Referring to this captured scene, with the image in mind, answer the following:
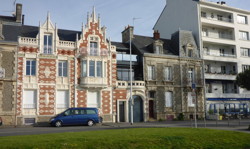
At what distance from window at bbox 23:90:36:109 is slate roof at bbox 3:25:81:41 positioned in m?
5.72

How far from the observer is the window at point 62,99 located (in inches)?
1091

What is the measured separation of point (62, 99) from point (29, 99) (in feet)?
11.0

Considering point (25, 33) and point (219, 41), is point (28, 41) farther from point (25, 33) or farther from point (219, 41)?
point (219, 41)

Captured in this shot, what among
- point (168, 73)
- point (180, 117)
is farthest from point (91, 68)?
point (180, 117)

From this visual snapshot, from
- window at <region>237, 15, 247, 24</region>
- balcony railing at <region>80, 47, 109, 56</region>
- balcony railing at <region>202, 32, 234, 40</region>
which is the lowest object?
balcony railing at <region>80, 47, 109, 56</region>

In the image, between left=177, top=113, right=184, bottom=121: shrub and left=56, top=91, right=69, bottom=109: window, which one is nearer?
left=56, top=91, right=69, bottom=109: window

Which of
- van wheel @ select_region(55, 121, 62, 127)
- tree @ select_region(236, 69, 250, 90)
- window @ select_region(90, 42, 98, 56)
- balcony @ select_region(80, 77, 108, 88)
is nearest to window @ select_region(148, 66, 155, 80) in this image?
balcony @ select_region(80, 77, 108, 88)

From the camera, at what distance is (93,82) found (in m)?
28.5

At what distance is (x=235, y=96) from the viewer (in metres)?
38.9

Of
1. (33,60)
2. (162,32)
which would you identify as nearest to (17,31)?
(33,60)

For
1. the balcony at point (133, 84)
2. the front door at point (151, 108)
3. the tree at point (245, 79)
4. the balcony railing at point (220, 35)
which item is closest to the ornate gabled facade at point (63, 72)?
the balcony at point (133, 84)

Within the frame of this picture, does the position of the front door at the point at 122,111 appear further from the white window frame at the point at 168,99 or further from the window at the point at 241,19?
the window at the point at 241,19

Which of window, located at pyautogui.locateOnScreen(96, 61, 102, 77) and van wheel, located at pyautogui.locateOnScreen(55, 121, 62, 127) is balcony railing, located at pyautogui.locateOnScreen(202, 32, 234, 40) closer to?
window, located at pyautogui.locateOnScreen(96, 61, 102, 77)

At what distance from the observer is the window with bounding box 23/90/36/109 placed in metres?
26.3
